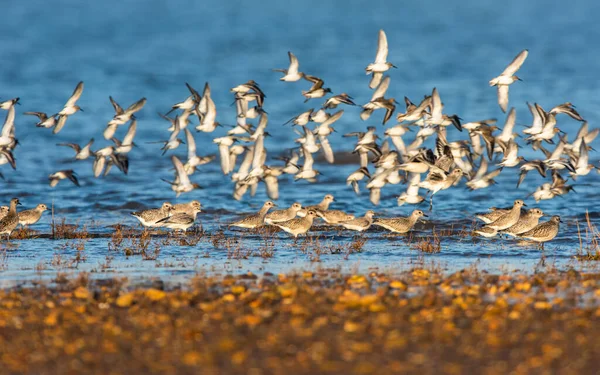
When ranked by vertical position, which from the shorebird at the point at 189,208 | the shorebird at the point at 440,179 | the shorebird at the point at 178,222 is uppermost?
the shorebird at the point at 440,179

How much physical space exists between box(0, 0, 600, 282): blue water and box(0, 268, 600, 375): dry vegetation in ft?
6.89

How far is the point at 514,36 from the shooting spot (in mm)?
91312

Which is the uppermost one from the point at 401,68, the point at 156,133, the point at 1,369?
the point at 401,68

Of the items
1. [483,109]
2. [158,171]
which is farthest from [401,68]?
[158,171]

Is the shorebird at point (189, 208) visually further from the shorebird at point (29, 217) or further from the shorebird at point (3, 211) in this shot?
the shorebird at point (3, 211)

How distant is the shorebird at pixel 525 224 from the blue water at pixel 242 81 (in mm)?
533

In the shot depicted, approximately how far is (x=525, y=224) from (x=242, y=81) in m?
40.2

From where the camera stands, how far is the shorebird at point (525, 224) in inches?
707

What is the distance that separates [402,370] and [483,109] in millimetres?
36398

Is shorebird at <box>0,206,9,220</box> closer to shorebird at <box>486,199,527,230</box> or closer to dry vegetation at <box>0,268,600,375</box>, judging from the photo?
dry vegetation at <box>0,268,600,375</box>

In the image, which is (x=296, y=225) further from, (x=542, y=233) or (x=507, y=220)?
(x=542, y=233)

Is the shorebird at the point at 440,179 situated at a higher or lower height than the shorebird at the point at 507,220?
higher

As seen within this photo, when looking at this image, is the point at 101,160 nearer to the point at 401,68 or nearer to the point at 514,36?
the point at 401,68

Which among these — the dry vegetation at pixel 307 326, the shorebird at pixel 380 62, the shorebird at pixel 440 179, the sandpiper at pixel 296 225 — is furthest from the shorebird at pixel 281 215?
the dry vegetation at pixel 307 326
